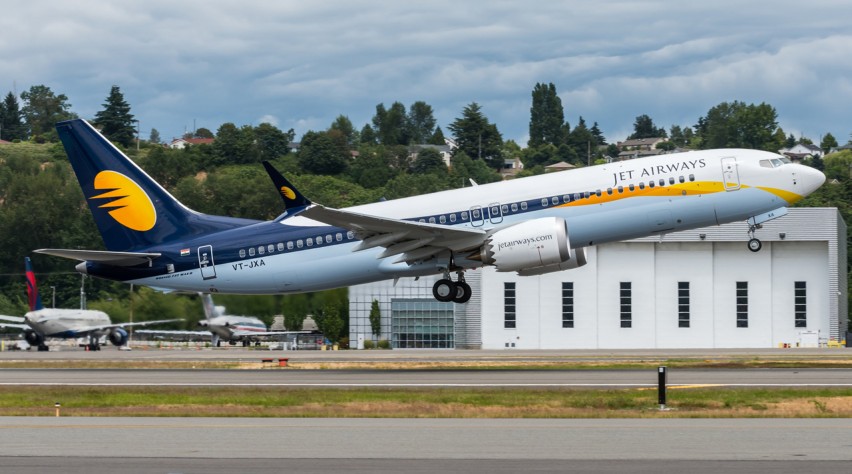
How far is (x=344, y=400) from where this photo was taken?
33.4 m

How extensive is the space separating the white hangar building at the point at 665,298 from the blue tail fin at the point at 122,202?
38.7m

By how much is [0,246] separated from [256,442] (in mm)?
86280

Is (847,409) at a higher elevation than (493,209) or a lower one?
lower

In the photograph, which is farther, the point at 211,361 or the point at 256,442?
the point at 211,361

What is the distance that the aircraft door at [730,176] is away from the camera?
42750mm

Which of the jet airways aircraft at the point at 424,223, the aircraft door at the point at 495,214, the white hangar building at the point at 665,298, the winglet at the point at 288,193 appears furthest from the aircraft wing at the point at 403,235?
the white hangar building at the point at 665,298

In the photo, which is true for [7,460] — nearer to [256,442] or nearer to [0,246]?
[256,442]

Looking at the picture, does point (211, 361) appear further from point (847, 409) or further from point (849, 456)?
point (849, 456)

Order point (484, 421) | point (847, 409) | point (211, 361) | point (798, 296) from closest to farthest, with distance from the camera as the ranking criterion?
point (484, 421) < point (847, 409) < point (211, 361) < point (798, 296)

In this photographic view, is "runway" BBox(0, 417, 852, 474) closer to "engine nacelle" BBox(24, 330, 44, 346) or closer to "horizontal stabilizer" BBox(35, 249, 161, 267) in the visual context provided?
"horizontal stabilizer" BBox(35, 249, 161, 267)

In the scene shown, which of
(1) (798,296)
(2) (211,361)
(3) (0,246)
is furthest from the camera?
(3) (0,246)

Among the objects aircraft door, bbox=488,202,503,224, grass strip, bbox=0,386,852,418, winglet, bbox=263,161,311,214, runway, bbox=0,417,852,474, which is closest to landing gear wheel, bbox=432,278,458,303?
aircraft door, bbox=488,202,503,224

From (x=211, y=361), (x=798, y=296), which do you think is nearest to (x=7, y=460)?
(x=211, y=361)

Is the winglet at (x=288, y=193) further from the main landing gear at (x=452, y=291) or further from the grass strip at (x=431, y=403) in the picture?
the main landing gear at (x=452, y=291)
